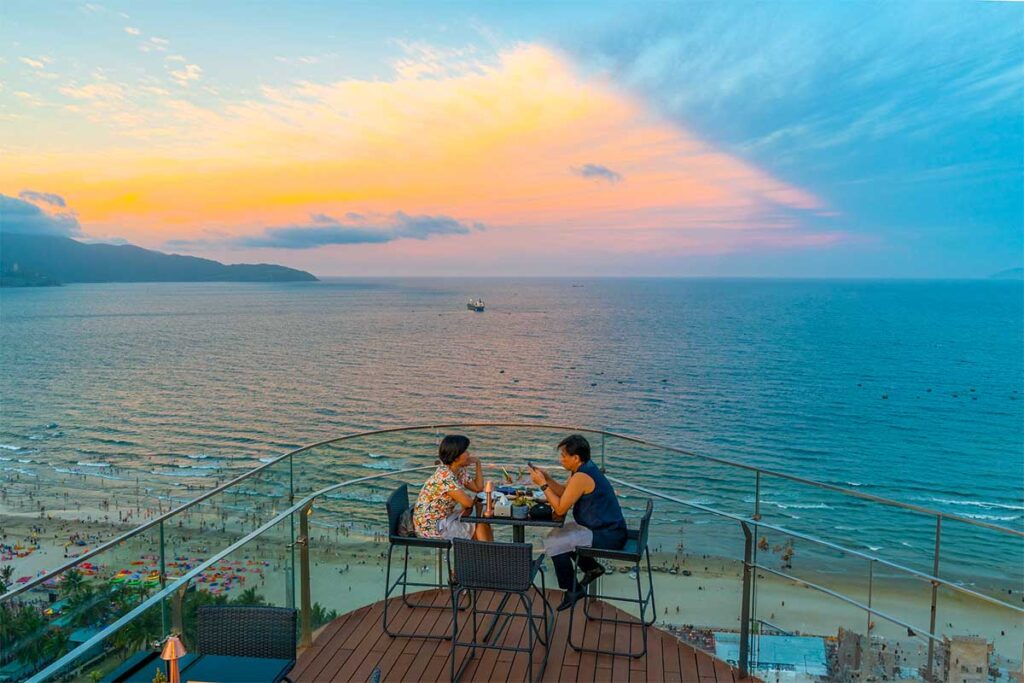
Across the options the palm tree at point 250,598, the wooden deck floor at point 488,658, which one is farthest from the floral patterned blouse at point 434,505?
the palm tree at point 250,598

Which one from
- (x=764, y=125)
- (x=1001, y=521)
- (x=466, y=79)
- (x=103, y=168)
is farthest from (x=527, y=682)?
(x=764, y=125)

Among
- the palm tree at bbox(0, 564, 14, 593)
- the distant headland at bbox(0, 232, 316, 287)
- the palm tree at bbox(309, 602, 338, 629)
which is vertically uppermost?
the distant headland at bbox(0, 232, 316, 287)

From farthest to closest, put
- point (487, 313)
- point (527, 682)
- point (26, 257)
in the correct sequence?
point (26, 257) < point (487, 313) < point (527, 682)

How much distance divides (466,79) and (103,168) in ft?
134

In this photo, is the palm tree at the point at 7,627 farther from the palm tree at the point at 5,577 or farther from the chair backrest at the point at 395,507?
the palm tree at the point at 5,577

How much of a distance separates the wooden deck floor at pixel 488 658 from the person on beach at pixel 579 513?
0.39 m

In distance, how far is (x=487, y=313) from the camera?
405 feet

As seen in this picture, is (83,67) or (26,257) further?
(26,257)

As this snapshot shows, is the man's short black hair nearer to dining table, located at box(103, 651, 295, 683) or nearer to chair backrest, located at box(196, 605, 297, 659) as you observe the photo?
chair backrest, located at box(196, 605, 297, 659)

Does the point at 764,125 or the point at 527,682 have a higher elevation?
the point at 764,125

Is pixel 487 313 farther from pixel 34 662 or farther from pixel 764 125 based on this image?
pixel 34 662

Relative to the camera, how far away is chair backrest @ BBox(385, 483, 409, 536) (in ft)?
16.8

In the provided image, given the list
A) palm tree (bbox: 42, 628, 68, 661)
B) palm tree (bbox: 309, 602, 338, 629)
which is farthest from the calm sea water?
palm tree (bbox: 42, 628, 68, 661)

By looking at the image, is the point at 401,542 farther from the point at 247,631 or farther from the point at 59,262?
the point at 59,262
